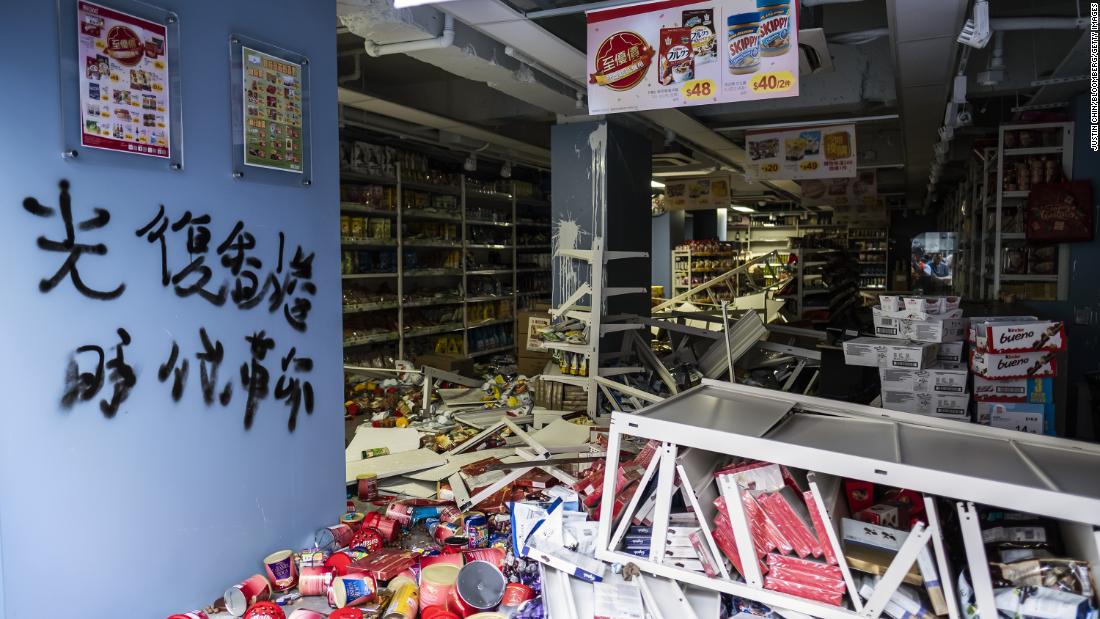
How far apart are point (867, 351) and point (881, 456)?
216 cm

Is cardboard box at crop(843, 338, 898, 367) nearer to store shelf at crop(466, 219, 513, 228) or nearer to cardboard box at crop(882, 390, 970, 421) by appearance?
cardboard box at crop(882, 390, 970, 421)

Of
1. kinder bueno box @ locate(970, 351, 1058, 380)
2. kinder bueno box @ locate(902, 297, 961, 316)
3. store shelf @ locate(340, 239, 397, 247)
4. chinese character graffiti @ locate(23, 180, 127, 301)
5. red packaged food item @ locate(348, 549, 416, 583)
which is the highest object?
store shelf @ locate(340, 239, 397, 247)

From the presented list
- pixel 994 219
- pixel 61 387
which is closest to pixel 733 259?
pixel 994 219

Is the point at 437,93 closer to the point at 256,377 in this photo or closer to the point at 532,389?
the point at 532,389

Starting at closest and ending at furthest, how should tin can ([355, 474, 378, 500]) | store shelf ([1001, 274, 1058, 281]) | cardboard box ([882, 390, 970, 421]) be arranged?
cardboard box ([882, 390, 970, 421]) < tin can ([355, 474, 378, 500]) < store shelf ([1001, 274, 1058, 281])

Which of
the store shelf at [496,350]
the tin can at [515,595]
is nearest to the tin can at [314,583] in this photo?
the tin can at [515,595]

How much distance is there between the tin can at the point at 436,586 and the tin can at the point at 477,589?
0.03 metres

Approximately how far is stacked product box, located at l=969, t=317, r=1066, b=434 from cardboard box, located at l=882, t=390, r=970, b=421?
0.09 metres

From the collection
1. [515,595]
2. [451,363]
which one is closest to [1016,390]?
[515,595]

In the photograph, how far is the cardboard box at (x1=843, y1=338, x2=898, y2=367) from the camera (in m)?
4.15

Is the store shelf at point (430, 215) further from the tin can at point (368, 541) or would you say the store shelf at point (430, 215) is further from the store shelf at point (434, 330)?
the tin can at point (368, 541)

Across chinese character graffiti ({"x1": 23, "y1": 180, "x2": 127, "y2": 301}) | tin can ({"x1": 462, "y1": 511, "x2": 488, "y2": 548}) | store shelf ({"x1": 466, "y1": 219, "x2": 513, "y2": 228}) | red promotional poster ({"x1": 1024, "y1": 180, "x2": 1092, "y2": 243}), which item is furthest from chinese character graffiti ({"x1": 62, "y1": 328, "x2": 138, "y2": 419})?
store shelf ({"x1": 466, "y1": 219, "x2": 513, "y2": 228})

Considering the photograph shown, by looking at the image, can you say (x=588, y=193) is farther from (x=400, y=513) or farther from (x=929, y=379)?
(x=400, y=513)

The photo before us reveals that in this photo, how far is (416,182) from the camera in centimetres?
847
